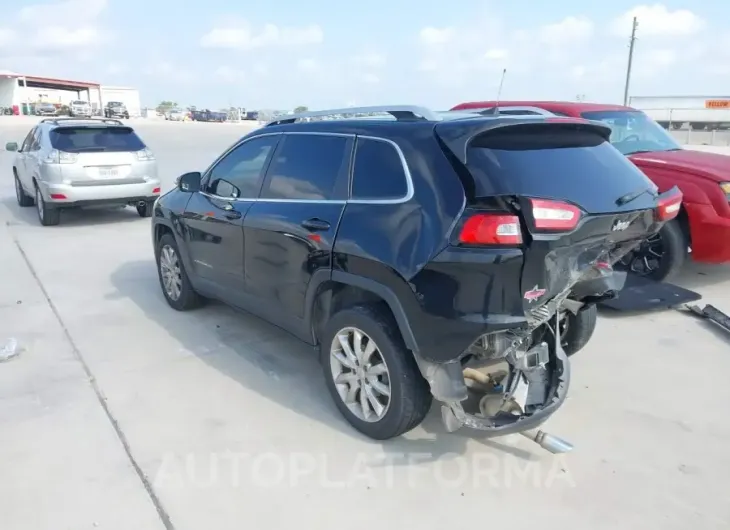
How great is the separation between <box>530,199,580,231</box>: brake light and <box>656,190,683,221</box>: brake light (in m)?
0.95

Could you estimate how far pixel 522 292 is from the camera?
2.84 metres

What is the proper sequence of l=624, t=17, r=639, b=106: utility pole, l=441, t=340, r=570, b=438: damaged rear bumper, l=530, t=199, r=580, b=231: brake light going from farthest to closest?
l=624, t=17, r=639, b=106: utility pole < l=441, t=340, r=570, b=438: damaged rear bumper < l=530, t=199, r=580, b=231: brake light

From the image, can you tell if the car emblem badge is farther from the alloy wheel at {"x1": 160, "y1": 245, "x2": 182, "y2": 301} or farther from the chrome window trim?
the alloy wheel at {"x1": 160, "y1": 245, "x2": 182, "y2": 301}

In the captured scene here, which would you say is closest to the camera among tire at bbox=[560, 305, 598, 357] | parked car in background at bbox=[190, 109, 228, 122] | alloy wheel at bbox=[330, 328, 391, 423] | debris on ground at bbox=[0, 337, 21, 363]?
alloy wheel at bbox=[330, 328, 391, 423]

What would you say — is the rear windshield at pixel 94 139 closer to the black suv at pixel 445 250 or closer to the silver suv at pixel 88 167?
the silver suv at pixel 88 167

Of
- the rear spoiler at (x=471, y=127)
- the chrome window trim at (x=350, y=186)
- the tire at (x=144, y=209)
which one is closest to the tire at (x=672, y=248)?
Result: the rear spoiler at (x=471, y=127)

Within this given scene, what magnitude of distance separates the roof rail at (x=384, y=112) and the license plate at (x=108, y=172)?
616cm

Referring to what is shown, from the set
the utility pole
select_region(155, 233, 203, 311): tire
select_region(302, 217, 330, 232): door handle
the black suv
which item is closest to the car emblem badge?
the black suv

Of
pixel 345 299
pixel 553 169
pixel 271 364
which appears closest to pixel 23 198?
pixel 271 364

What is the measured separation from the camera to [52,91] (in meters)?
81.9

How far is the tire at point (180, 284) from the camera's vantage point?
17.9 ft

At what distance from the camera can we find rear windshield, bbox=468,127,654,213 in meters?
2.89

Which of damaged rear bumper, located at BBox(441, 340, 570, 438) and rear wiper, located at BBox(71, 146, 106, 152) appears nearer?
damaged rear bumper, located at BBox(441, 340, 570, 438)

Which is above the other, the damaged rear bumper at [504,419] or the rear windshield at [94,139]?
the rear windshield at [94,139]
